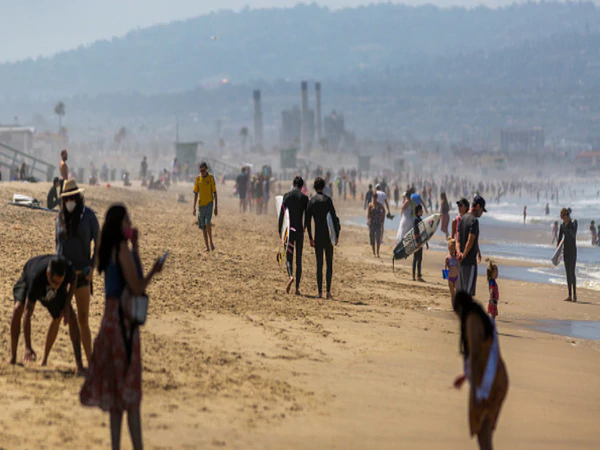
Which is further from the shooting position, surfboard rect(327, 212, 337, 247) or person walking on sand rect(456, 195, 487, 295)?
surfboard rect(327, 212, 337, 247)

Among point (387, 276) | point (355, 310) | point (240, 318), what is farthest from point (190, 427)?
point (387, 276)

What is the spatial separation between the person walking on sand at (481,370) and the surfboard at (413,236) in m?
10.4

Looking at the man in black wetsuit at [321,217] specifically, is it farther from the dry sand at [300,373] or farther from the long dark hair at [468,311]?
the long dark hair at [468,311]

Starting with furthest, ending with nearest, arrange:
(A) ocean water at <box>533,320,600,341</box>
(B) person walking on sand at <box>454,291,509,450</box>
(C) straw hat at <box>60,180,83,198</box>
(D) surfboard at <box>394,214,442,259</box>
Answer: (D) surfboard at <box>394,214,442,259</box>
(A) ocean water at <box>533,320,600,341</box>
(C) straw hat at <box>60,180,83,198</box>
(B) person walking on sand at <box>454,291,509,450</box>

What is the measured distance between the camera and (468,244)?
31.1 ft

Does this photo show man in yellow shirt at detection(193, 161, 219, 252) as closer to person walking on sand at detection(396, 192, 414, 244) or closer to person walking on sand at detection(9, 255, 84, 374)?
person walking on sand at detection(396, 192, 414, 244)

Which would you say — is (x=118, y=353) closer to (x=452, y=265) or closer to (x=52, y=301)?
(x=52, y=301)

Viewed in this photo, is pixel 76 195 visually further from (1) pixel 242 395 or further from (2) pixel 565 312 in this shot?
(2) pixel 565 312

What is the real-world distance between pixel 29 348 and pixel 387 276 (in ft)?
33.5

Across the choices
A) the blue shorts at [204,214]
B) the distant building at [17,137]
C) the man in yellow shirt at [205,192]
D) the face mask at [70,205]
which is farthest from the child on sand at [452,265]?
the distant building at [17,137]

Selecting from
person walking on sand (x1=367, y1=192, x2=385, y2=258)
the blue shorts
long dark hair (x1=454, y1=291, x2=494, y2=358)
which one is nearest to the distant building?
person walking on sand (x1=367, y1=192, x2=385, y2=258)

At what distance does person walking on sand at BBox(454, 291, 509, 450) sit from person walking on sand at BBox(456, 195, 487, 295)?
4.66 m

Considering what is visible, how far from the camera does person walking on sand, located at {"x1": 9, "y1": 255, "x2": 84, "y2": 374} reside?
21.1ft

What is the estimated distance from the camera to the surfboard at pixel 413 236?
1524 cm
